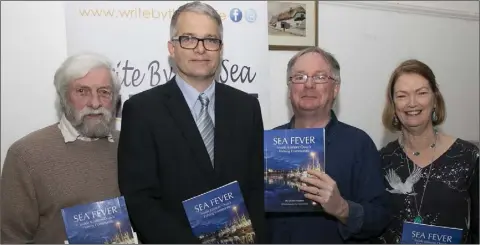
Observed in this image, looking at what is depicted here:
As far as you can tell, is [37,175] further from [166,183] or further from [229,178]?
[229,178]

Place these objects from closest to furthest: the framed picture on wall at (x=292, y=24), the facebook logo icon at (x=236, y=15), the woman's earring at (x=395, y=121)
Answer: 1. the woman's earring at (x=395, y=121)
2. the facebook logo icon at (x=236, y=15)
3. the framed picture on wall at (x=292, y=24)

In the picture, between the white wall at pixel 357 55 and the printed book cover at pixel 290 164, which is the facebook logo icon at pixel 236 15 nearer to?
the white wall at pixel 357 55

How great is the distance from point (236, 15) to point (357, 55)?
101cm

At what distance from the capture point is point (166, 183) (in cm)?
153

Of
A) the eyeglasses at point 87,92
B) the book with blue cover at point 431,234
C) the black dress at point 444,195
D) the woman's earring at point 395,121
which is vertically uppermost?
the eyeglasses at point 87,92

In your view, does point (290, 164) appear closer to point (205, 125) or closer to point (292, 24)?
point (205, 125)

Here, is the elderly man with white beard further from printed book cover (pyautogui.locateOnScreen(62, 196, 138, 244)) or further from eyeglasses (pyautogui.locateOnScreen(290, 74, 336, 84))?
eyeglasses (pyautogui.locateOnScreen(290, 74, 336, 84))

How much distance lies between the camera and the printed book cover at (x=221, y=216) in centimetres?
149

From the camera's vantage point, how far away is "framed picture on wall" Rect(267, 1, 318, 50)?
2.71 meters

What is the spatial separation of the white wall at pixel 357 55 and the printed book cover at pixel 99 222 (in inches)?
38.2

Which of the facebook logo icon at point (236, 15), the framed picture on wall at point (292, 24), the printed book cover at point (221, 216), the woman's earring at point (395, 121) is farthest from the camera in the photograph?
the framed picture on wall at point (292, 24)

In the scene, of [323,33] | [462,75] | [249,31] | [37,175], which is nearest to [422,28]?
[462,75]

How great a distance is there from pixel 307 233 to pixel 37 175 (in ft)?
3.74

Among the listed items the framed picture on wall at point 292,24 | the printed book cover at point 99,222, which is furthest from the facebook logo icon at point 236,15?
the printed book cover at point 99,222
